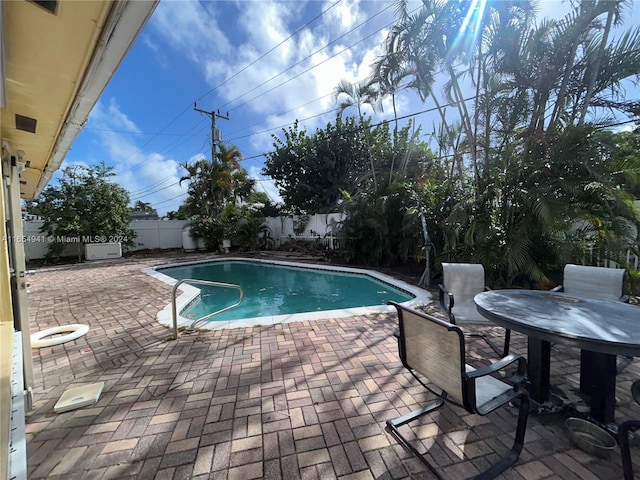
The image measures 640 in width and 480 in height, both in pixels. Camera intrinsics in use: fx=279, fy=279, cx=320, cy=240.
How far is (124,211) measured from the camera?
12664 mm

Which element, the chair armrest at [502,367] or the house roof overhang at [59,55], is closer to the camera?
the house roof overhang at [59,55]

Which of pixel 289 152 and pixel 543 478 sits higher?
pixel 289 152

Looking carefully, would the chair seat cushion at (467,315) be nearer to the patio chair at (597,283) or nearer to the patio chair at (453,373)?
the patio chair at (597,283)

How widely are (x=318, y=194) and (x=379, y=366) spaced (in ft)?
47.7

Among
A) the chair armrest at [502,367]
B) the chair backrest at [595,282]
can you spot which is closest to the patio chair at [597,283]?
the chair backrest at [595,282]

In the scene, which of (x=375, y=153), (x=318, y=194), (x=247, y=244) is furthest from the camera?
(x=318, y=194)

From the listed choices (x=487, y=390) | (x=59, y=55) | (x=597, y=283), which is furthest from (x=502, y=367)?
(x=59, y=55)

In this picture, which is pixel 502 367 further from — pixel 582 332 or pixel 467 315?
pixel 467 315

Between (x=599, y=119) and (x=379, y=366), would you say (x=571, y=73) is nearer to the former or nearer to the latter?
(x=599, y=119)

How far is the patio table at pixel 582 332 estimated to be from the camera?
1686mm

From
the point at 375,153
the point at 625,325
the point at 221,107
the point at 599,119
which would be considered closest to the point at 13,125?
the point at 625,325

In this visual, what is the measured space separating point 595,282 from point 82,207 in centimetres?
1541

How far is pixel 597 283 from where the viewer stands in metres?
3.16

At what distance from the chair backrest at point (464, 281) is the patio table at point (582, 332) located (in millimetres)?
939
